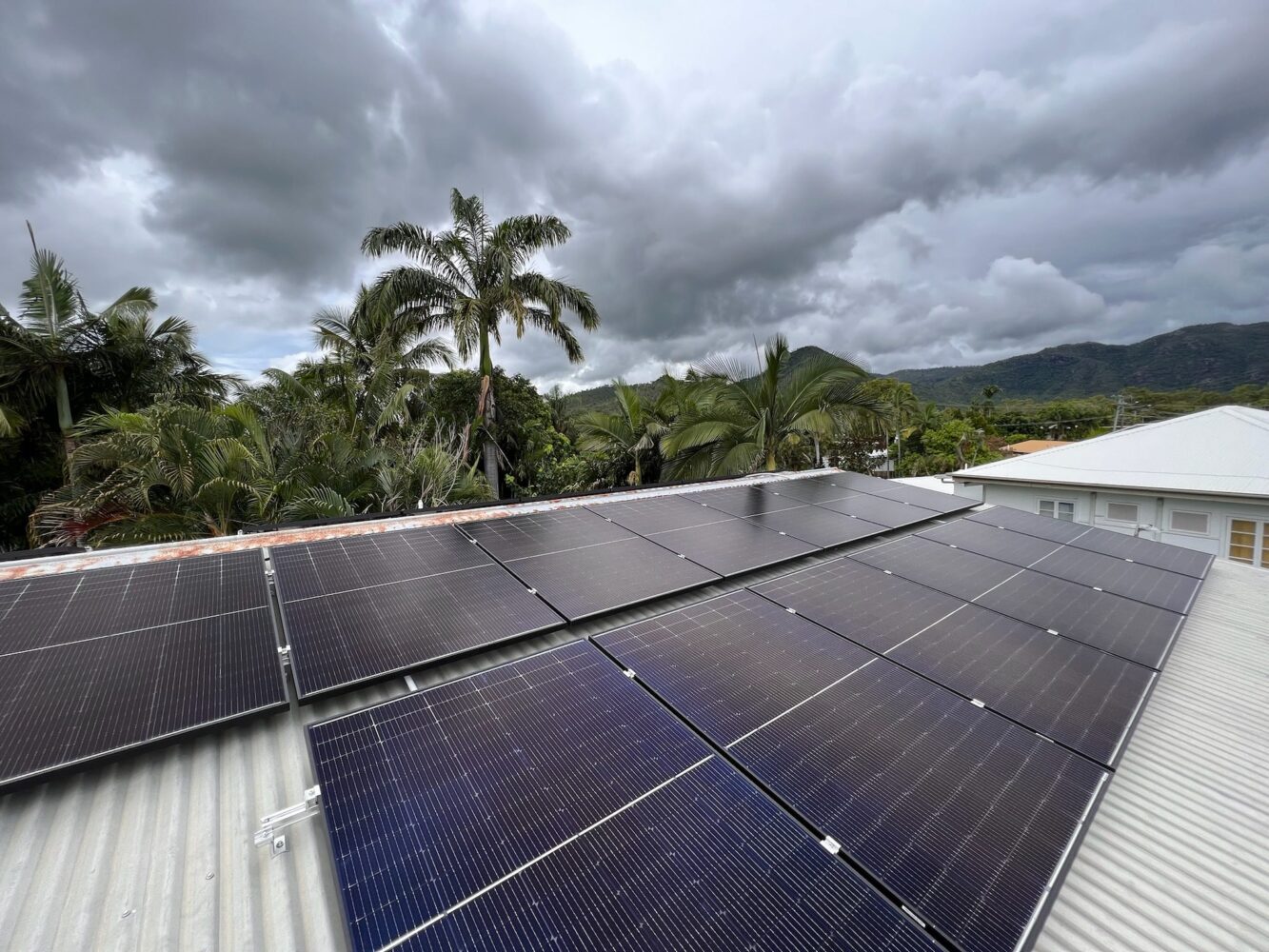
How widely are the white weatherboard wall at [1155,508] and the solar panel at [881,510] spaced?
370 inches

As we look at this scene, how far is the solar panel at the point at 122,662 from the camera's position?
234 centimetres

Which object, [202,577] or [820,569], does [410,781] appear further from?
[820,569]

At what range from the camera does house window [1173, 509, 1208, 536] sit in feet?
41.3

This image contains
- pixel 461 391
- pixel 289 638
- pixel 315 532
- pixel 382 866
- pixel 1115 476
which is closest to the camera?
pixel 382 866

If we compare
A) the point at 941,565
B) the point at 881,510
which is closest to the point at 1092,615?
the point at 941,565

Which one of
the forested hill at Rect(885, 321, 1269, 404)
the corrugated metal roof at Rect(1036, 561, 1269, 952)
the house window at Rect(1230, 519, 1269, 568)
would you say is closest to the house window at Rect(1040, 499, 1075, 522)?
the house window at Rect(1230, 519, 1269, 568)

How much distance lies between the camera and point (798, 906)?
5.84ft

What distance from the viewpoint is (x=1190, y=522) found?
42.1 feet

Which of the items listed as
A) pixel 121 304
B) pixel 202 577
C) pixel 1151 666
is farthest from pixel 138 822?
pixel 121 304

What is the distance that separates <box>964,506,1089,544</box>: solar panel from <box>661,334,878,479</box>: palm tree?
343cm

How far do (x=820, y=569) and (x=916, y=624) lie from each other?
46.1 inches

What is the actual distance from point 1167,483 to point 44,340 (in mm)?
32986

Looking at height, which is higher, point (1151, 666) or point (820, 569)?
point (820, 569)

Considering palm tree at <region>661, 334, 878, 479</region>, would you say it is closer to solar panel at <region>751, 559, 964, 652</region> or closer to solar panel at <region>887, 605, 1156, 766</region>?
solar panel at <region>751, 559, 964, 652</region>
